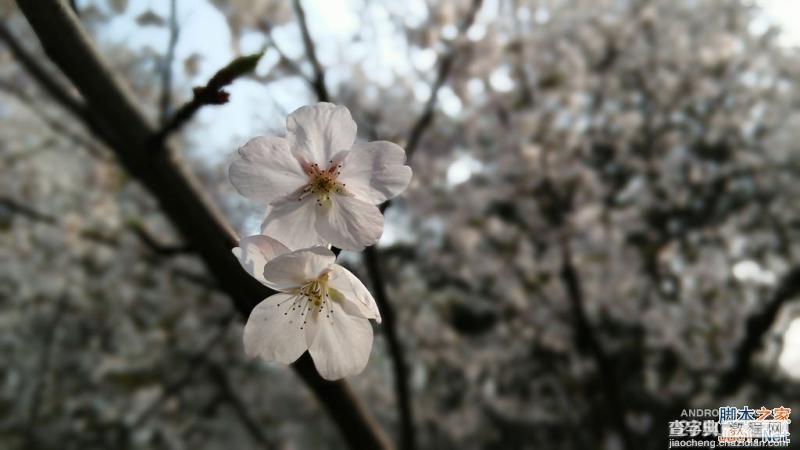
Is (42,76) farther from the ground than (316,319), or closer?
farther from the ground

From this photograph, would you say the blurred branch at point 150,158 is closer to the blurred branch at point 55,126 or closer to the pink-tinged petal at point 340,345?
the pink-tinged petal at point 340,345

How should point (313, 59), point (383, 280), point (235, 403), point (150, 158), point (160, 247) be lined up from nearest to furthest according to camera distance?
point (150, 158) → point (160, 247) → point (313, 59) → point (383, 280) → point (235, 403)

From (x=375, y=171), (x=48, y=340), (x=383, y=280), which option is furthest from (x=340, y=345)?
(x=48, y=340)

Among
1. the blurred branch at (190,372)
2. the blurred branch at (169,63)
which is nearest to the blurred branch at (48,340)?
the blurred branch at (190,372)

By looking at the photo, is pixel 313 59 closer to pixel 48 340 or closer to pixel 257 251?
pixel 257 251

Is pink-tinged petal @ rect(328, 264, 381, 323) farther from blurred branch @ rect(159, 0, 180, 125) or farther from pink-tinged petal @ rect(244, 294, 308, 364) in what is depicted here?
blurred branch @ rect(159, 0, 180, 125)

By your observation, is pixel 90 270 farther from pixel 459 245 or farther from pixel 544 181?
pixel 544 181

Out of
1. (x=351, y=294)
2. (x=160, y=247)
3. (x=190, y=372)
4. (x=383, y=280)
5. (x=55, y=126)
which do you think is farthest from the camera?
(x=190, y=372)

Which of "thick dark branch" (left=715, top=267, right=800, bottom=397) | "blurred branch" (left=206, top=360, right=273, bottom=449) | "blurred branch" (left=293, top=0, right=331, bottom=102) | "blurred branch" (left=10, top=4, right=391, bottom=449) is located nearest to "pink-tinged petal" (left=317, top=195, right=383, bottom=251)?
"blurred branch" (left=10, top=4, right=391, bottom=449)
